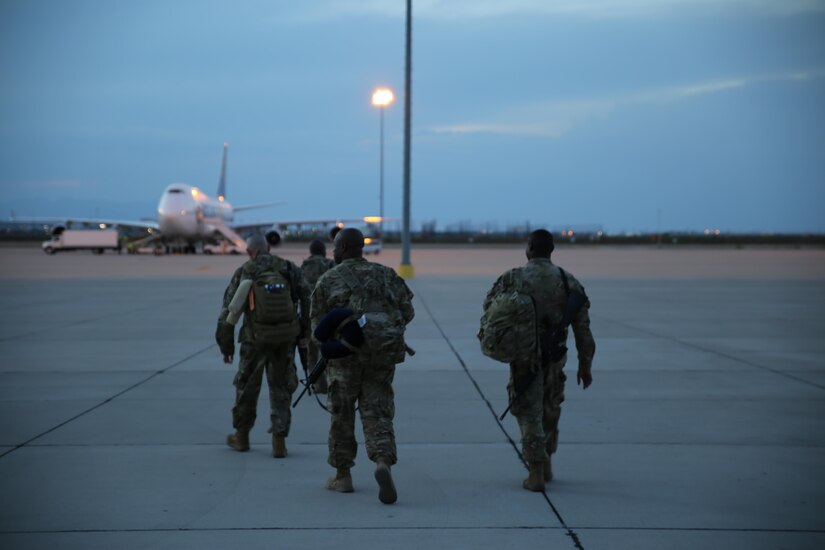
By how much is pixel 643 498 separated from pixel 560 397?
34.3 inches

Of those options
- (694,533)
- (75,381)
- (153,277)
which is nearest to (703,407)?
(694,533)

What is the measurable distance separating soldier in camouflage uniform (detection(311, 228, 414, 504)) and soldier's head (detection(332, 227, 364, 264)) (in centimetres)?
3

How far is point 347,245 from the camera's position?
5.92 meters

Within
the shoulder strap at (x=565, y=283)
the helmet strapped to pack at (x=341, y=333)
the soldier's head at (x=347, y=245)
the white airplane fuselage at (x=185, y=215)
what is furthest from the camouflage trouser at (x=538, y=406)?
the white airplane fuselage at (x=185, y=215)

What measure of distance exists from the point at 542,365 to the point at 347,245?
1.56 m

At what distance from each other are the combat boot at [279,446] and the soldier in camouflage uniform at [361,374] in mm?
1030

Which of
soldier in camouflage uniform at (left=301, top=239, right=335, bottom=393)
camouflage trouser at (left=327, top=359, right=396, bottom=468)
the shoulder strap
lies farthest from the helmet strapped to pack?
soldier in camouflage uniform at (left=301, top=239, right=335, bottom=393)

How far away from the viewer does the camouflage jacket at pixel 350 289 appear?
5781 millimetres

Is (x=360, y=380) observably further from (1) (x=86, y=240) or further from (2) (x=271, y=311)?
(1) (x=86, y=240)

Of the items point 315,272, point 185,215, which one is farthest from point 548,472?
point 185,215

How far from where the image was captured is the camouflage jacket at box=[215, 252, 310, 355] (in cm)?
691

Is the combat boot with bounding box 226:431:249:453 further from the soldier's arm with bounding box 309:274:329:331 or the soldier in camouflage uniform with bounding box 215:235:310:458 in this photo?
the soldier's arm with bounding box 309:274:329:331

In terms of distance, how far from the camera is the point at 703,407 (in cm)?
869

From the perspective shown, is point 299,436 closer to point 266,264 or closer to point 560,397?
point 266,264
